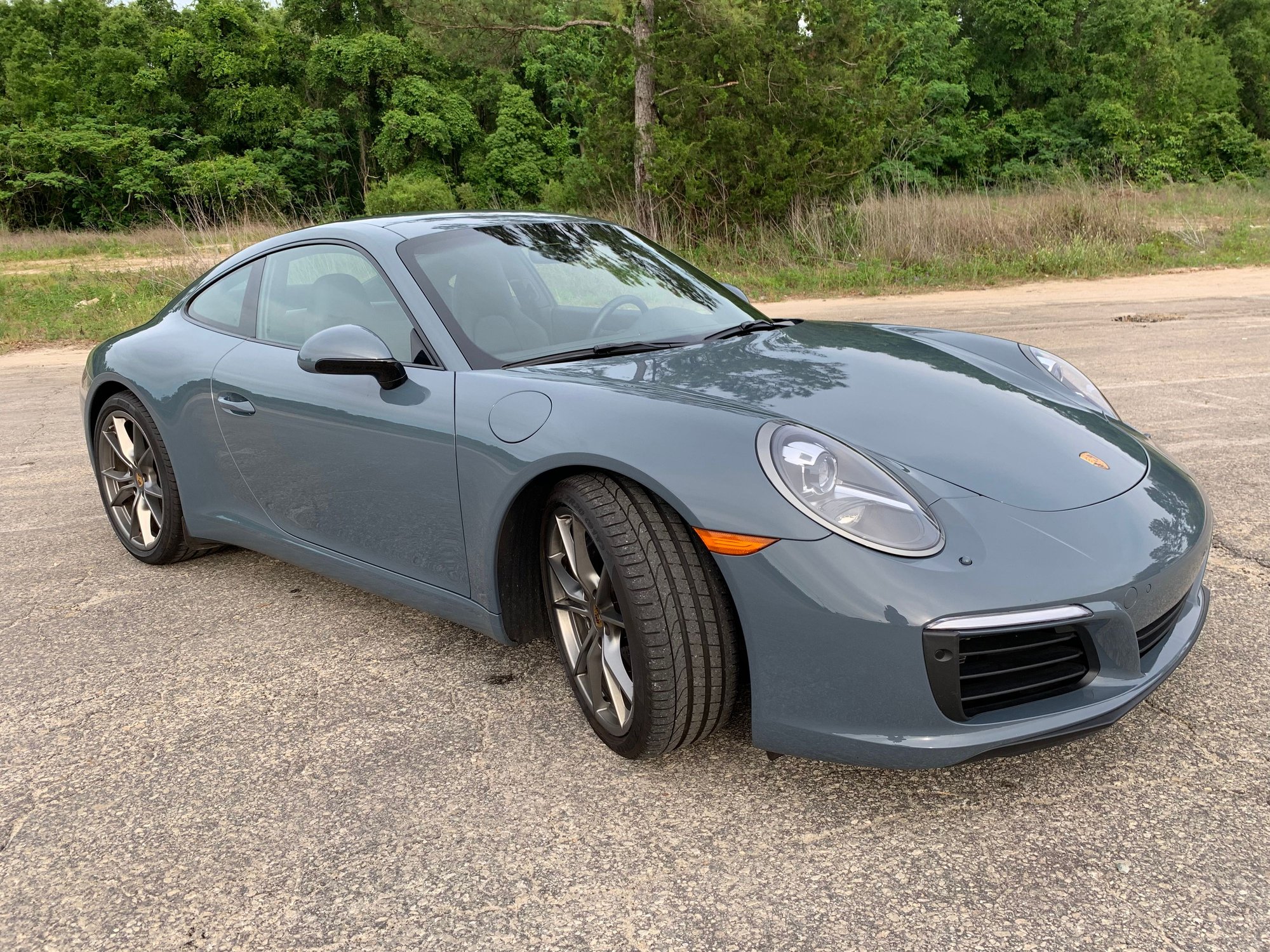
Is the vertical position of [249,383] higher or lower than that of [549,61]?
lower

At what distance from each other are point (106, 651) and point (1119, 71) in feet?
164

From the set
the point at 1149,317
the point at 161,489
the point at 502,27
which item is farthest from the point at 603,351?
the point at 502,27

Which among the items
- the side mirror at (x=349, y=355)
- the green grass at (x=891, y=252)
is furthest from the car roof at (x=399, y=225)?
the green grass at (x=891, y=252)

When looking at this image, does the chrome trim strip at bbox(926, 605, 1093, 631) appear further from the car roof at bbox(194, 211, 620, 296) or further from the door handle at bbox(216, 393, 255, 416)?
the door handle at bbox(216, 393, 255, 416)

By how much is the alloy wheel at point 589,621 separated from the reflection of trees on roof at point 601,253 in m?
1.17

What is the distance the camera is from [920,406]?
261 centimetres

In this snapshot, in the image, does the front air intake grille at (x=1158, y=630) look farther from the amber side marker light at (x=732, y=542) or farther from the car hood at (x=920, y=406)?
the amber side marker light at (x=732, y=542)

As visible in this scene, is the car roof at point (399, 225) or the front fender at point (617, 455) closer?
the front fender at point (617, 455)

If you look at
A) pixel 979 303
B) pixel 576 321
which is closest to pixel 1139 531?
pixel 576 321

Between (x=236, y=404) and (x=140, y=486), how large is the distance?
950 millimetres

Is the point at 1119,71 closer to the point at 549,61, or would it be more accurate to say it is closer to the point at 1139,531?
Answer: the point at 549,61

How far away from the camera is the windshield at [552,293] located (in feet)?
9.84

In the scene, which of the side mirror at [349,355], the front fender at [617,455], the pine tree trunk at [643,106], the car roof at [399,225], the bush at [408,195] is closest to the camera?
the front fender at [617,455]

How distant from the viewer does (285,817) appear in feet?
7.66
